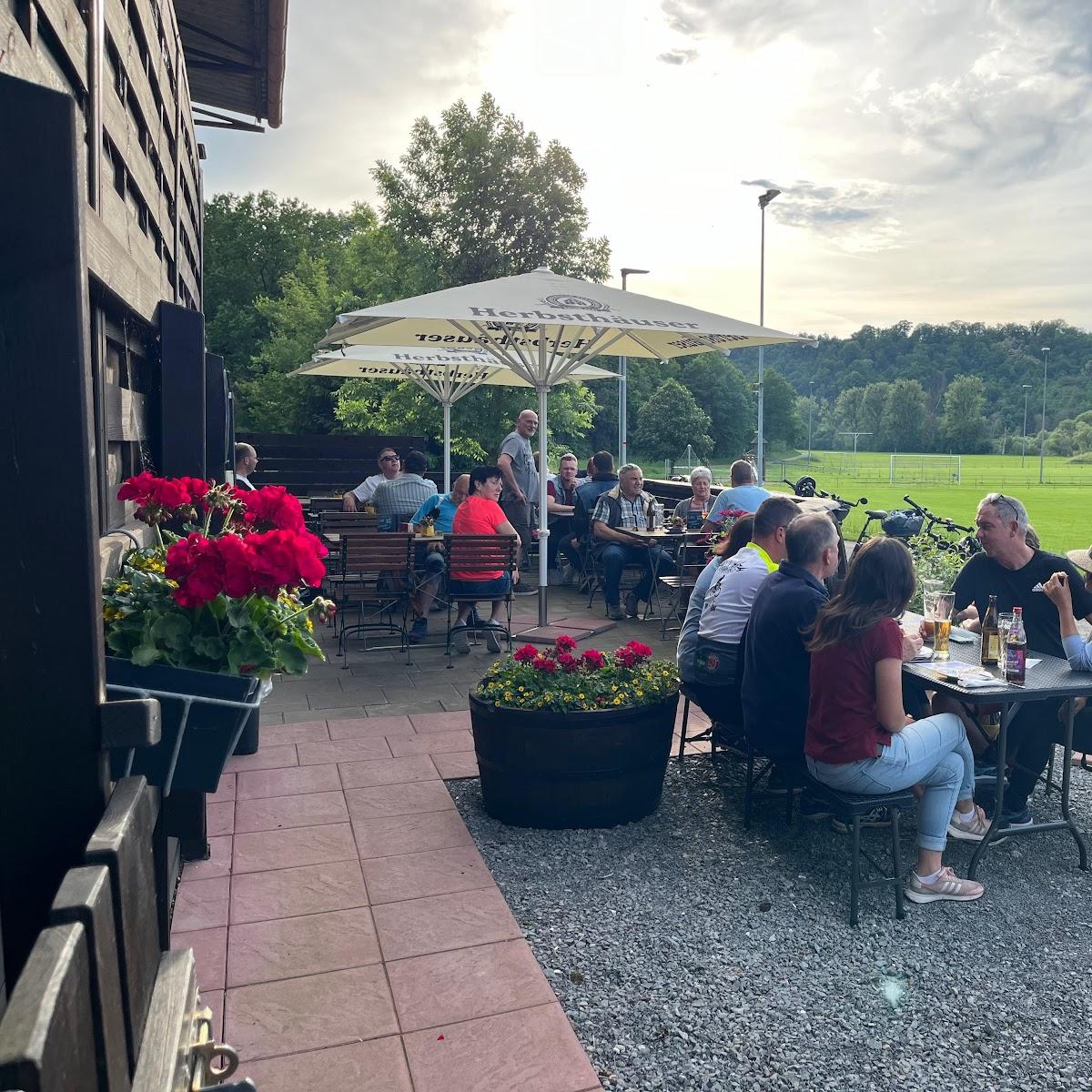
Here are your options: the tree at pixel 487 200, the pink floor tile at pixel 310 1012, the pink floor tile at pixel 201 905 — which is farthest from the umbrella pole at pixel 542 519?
the tree at pixel 487 200

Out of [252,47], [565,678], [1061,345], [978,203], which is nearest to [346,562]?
[565,678]

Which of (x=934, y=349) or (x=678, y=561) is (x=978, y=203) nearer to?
(x=678, y=561)

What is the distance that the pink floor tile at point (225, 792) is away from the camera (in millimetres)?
4238

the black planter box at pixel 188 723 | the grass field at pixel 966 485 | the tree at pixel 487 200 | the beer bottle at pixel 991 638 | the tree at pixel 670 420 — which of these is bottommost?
the grass field at pixel 966 485

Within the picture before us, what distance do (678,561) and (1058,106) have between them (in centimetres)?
960

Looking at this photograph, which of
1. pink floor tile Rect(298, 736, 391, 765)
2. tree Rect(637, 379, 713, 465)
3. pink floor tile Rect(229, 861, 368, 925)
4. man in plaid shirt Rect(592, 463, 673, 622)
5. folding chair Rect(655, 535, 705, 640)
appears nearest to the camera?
pink floor tile Rect(229, 861, 368, 925)

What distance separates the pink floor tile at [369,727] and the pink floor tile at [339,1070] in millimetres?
2759

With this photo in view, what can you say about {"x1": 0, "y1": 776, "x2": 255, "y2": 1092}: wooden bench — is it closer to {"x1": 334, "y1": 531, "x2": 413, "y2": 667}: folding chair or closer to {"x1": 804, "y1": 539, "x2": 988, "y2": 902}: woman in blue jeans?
{"x1": 804, "y1": 539, "x2": 988, "y2": 902}: woman in blue jeans

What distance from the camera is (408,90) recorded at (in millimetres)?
8195

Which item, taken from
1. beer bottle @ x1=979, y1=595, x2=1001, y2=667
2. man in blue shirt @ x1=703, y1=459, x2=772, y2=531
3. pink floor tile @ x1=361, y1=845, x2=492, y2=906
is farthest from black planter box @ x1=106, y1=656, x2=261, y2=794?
man in blue shirt @ x1=703, y1=459, x2=772, y2=531

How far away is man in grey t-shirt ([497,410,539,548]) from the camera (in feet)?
31.6

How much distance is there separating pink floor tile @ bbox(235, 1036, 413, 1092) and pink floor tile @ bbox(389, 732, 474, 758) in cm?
242

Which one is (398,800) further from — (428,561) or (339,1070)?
(428,561)

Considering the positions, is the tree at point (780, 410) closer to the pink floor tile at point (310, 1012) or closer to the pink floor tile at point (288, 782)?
the pink floor tile at point (288, 782)
